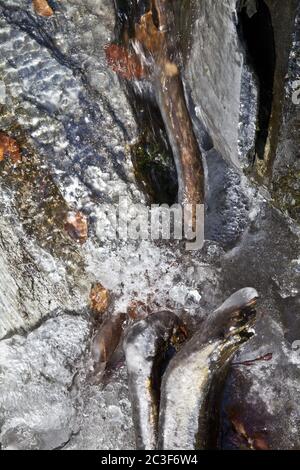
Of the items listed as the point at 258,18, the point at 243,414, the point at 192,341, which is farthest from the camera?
the point at 243,414

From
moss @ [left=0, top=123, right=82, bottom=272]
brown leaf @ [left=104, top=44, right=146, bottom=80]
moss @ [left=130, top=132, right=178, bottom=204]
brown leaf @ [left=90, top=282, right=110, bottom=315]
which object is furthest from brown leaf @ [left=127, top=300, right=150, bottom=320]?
brown leaf @ [left=104, top=44, right=146, bottom=80]

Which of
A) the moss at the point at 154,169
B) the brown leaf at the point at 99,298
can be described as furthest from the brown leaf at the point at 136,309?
the moss at the point at 154,169

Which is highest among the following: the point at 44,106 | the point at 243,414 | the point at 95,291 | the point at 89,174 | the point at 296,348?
the point at 44,106

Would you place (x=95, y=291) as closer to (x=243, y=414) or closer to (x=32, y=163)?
(x=32, y=163)

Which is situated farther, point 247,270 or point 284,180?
point 247,270

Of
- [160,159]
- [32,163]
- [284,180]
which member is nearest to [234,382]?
[284,180]

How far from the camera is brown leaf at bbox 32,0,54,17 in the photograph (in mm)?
3379

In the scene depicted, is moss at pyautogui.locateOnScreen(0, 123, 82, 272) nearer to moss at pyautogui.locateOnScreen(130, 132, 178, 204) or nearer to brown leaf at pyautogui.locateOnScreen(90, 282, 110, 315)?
brown leaf at pyautogui.locateOnScreen(90, 282, 110, 315)

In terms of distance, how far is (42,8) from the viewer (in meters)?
3.38

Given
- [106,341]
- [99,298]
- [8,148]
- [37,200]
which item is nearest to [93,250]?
[99,298]

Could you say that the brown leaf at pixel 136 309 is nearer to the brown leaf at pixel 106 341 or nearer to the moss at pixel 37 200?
the brown leaf at pixel 106 341

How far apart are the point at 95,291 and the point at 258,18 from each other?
72.5 inches

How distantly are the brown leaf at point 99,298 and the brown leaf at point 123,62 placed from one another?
1354 mm

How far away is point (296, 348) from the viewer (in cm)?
316
